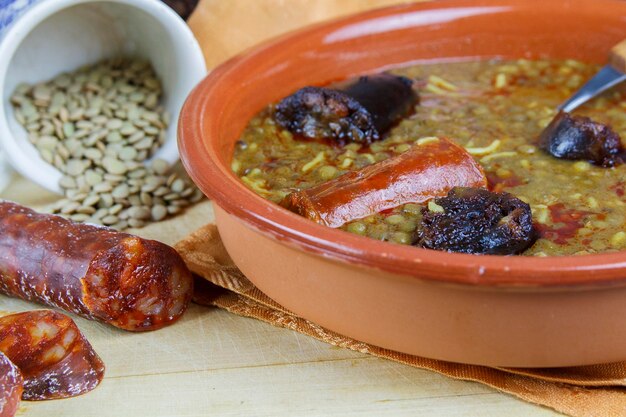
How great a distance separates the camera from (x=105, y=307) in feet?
11.7

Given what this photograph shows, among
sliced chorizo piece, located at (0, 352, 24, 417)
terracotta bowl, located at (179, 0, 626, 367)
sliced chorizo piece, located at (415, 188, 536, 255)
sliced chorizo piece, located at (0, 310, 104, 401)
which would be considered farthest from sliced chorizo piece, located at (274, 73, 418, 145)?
sliced chorizo piece, located at (0, 352, 24, 417)

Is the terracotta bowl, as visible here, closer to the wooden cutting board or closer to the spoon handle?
the wooden cutting board

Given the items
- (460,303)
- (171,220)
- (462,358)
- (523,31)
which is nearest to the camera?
(460,303)

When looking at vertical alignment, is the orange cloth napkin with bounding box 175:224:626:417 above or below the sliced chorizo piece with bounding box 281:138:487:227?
below

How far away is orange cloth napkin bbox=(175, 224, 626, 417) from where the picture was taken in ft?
10.5

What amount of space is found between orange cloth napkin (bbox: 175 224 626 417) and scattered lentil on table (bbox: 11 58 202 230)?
2.80 ft

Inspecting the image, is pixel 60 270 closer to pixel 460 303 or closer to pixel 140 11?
pixel 460 303

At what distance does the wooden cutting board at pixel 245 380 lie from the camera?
3262 mm

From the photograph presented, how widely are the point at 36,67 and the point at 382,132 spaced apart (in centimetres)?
220

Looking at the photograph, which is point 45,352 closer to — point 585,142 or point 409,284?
point 409,284

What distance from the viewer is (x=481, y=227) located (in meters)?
3.27

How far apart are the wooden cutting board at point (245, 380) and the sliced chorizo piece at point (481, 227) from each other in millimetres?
522

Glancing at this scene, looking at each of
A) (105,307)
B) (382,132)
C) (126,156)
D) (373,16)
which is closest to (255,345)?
(105,307)

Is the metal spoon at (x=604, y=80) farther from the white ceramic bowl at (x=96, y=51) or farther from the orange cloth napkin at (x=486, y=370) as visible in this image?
the white ceramic bowl at (x=96, y=51)
